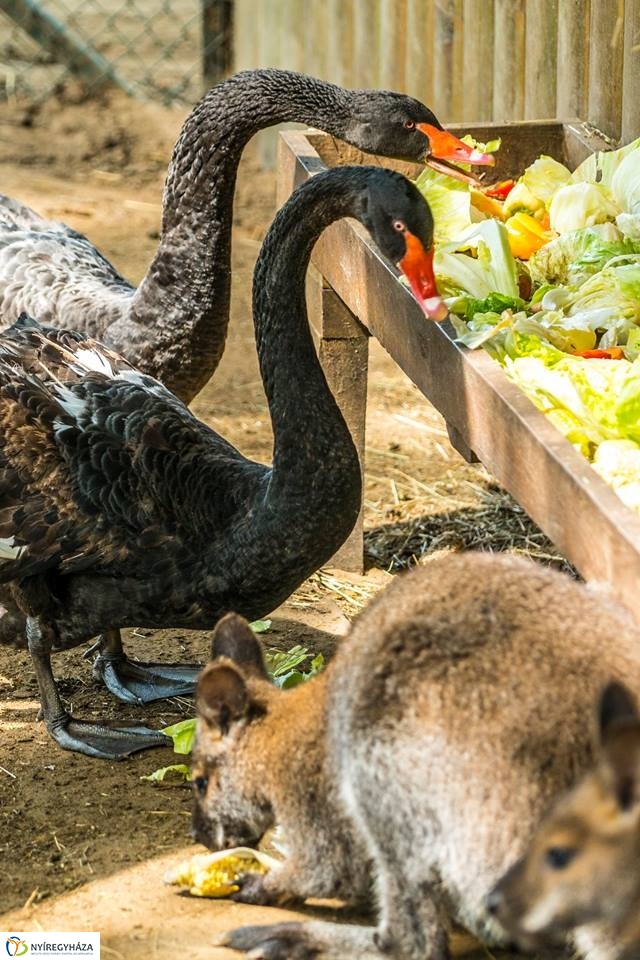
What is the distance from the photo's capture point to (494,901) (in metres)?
2.93

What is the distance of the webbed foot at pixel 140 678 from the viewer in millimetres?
5191

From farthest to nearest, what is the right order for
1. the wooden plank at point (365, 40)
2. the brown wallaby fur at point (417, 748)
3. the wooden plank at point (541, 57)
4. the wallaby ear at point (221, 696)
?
the wooden plank at point (365, 40), the wooden plank at point (541, 57), the wallaby ear at point (221, 696), the brown wallaby fur at point (417, 748)

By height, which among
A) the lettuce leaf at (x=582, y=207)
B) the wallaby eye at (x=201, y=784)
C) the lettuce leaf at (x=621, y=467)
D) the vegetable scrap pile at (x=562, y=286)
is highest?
the lettuce leaf at (x=582, y=207)

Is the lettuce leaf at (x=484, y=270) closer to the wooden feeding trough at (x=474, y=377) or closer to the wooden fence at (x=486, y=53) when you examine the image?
the wooden feeding trough at (x=474, y=377)

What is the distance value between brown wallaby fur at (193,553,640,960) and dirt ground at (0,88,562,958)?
33cm

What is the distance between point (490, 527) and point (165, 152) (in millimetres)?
6521

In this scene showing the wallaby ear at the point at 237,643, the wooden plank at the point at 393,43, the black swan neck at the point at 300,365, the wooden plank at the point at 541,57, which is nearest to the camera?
the wallaby ear at the point at 237,643

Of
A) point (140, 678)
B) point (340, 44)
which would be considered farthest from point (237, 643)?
point (340, 44)

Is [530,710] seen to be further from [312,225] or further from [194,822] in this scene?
[312,225]

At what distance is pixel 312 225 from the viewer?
4551 millimetres

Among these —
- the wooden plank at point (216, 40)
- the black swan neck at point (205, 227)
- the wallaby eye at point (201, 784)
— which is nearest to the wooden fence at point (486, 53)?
the black swan neck at point (205, 227)

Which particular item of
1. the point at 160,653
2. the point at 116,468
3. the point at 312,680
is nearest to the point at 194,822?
the point at 312,680

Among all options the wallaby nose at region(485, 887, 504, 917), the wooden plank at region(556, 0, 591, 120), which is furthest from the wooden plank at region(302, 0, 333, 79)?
the wallaby nose at region(485, 887, 504, 917)

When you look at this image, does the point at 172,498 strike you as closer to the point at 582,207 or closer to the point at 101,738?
the point at 101,738
